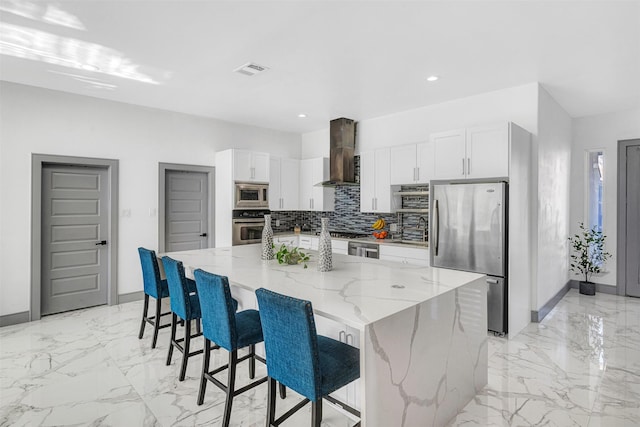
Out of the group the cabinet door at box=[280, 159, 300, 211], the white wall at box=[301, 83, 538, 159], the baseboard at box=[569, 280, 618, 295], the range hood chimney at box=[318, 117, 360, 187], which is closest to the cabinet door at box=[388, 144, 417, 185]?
the white wall at box=[301, 83, 538, 159]

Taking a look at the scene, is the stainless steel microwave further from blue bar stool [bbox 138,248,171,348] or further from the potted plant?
the potted plant

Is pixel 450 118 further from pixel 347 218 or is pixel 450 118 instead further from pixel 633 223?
pixel 633 223

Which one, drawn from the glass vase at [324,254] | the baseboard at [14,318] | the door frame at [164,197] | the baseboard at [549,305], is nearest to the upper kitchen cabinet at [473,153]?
the baseboard at [549,305]

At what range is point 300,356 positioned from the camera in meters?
1.67

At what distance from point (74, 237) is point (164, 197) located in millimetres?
1244

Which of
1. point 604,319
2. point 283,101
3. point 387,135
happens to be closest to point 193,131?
point 283,101

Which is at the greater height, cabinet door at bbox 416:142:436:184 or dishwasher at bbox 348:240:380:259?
cabinet door at bbox 416:142:436:184

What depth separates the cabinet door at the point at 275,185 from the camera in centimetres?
619

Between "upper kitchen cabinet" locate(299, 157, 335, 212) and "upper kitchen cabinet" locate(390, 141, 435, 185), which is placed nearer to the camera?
"upper kitchen cabinet" locate(390, 141, 435, 185)

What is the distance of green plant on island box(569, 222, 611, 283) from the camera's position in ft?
17.8

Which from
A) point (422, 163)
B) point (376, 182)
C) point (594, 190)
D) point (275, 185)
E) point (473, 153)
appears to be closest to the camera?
point (473, 153)

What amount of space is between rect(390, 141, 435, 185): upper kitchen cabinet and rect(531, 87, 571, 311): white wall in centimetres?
133

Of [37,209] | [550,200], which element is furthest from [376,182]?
[37,209]

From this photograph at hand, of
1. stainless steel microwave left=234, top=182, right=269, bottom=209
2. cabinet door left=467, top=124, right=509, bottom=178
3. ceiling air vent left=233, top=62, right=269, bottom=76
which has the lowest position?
stainless steel microwave left=234, top=182, right=269, bottom=209
